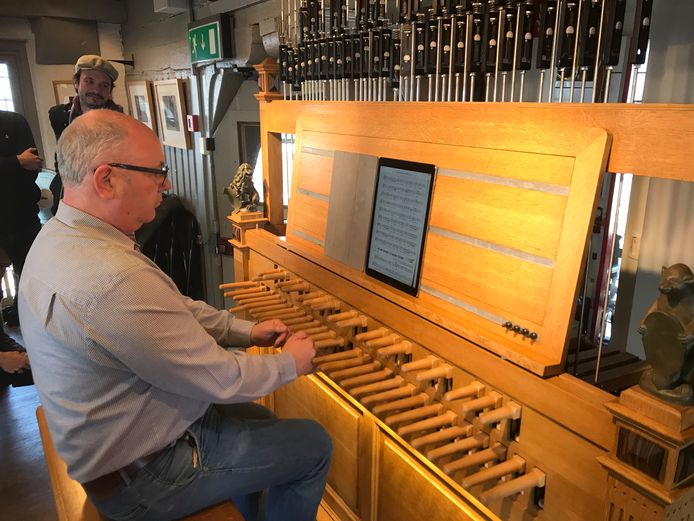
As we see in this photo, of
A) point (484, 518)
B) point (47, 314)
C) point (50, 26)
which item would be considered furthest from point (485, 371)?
point (50, 26)

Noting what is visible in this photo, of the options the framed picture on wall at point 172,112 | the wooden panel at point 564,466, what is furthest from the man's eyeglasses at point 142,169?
the framed picture on wall at point 172,112

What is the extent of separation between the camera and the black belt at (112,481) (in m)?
1.34

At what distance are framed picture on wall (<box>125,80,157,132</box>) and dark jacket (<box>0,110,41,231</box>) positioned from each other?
58.3 inches

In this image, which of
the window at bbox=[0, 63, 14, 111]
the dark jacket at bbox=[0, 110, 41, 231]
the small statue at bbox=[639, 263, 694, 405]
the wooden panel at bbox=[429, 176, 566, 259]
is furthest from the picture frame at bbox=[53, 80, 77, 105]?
the small statue at bbox=[639, 263, 694, 405]

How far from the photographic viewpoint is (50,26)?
5234 mm

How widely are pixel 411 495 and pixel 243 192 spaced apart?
5.44 ft

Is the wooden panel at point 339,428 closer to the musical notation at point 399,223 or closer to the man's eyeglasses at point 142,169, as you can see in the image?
the musical notation at point 399,223

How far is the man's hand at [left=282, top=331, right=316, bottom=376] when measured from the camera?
1524mm

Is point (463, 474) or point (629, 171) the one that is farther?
point (463, 474)

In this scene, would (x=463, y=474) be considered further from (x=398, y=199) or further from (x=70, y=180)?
(x=70, y=180)

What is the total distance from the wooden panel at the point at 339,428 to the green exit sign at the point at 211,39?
2.50 m

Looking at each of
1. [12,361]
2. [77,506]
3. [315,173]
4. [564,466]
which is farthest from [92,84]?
[564,466]

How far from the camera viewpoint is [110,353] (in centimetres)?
126

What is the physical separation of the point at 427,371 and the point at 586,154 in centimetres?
67
